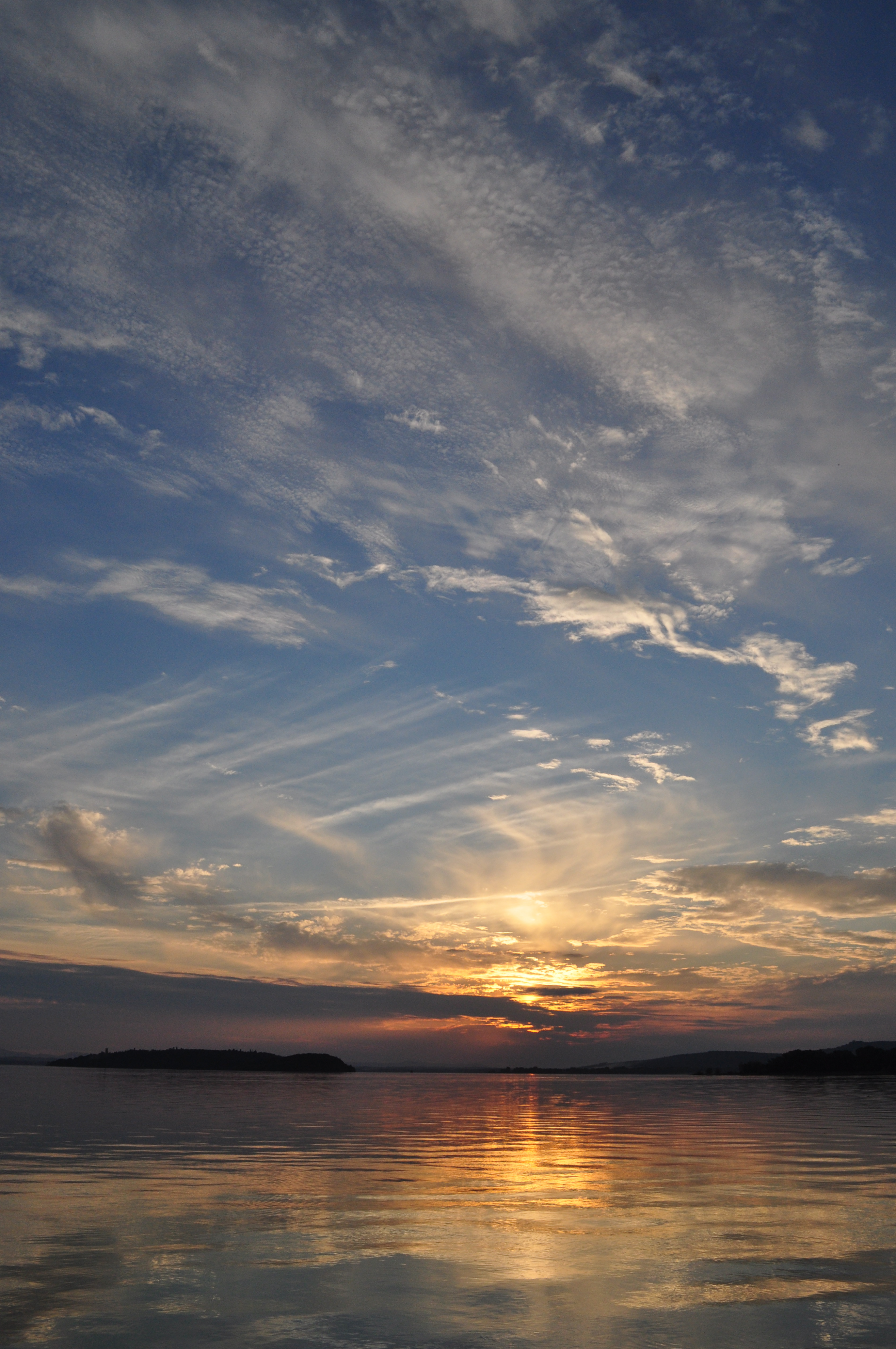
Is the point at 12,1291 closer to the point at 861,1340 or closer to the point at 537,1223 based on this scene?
the point at 537,1223

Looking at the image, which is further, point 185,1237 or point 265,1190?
point 265,1190

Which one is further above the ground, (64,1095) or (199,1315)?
(199,1315)

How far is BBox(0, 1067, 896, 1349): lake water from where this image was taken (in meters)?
11.4

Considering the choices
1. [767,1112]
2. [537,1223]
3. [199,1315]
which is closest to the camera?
[199,1315]

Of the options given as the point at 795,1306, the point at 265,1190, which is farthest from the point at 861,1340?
the point at 265,1190

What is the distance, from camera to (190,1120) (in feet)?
158

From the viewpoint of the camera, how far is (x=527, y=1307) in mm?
12234

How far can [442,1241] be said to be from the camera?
1658cm

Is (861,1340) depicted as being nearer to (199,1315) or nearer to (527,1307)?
(527,1307)

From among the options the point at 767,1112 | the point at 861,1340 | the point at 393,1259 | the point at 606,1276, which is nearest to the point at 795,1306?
the point at 861,1340

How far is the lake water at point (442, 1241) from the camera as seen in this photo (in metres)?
11.4

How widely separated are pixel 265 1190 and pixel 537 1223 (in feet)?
26.0

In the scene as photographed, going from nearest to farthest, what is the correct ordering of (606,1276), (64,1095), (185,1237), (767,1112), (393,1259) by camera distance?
(606,1276) < (393,1259) < (185,1237) < (767,1112) < (64,1095)

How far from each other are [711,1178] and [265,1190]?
1295cm
